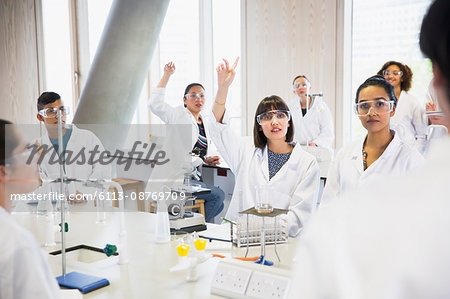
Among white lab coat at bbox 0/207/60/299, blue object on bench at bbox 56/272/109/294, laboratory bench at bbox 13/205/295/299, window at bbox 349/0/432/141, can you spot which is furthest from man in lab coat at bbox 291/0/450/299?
window at bbox 349/0/432/141

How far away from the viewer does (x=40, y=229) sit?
2.22m

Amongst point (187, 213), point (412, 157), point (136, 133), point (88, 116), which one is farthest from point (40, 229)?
point (136, 133)

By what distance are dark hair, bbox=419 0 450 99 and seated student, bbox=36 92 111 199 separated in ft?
7.84

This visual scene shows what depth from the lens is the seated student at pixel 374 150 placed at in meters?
2.34

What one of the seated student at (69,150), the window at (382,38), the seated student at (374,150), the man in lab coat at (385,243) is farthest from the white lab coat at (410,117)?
the man in lab coat at (385,243)

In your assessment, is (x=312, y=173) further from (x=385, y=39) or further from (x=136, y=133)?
(x=136, y=133)

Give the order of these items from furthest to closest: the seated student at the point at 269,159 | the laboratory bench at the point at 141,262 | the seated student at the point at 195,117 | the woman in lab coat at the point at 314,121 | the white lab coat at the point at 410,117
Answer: the woman in lab coat at the point at 314,121 → the seated student at the point at 195,117 → the white lab coat at the point at 410,117 → the seated student at the point at 269,159 → the laboratory bench at the point at 141,262

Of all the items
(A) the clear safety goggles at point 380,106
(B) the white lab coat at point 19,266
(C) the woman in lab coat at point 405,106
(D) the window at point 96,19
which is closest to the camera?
(B) the white lab coat at point 19,266

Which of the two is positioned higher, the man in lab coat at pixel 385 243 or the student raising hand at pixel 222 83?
the student raising hand at pixel 222 83

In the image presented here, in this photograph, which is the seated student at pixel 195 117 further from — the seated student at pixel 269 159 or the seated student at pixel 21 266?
the seated student at pixel 21 266

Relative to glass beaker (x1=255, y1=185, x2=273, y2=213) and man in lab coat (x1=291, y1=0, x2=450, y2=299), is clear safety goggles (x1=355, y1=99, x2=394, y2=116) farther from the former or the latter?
man in lab coat (x1=291, y1=0, x2=450, y2=299)

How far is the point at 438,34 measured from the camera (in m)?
0.47

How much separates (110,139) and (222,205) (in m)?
2.12

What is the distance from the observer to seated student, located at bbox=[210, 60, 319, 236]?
2.49m
